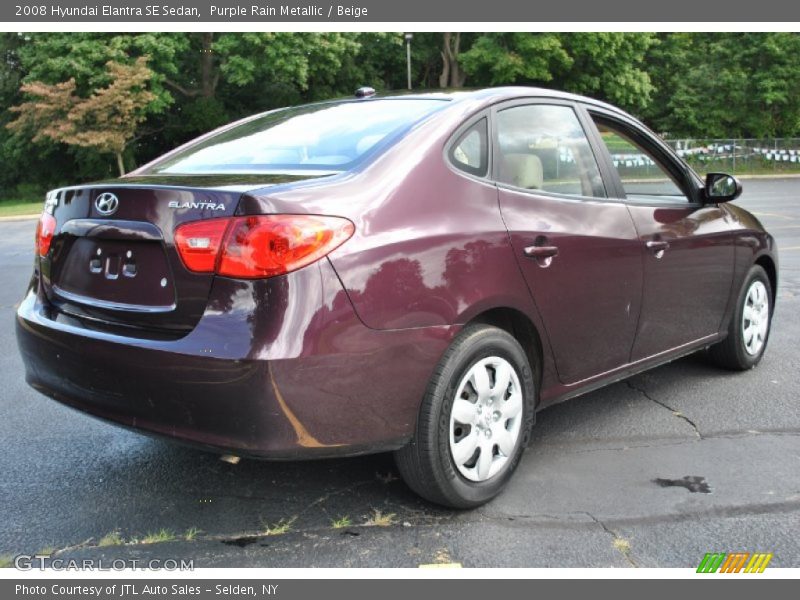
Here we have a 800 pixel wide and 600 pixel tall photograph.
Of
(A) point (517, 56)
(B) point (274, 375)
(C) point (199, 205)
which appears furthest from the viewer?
(A) point (517, 56)

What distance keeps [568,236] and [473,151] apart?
1.89ft

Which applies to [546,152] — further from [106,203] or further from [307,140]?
[106,203]

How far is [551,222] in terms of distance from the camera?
329cm

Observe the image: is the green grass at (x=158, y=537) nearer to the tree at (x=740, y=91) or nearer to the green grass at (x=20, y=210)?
the green grass at (x=20, y=210)

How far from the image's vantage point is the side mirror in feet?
14.3

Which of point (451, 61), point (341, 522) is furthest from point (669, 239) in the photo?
point (451, 61)

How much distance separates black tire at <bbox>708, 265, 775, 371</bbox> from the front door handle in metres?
1.03

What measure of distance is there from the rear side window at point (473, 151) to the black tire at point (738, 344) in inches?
90.3

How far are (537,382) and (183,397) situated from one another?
1.53 m

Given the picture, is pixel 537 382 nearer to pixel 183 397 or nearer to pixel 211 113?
pixel 183 397

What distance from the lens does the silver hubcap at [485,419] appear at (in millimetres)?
2920

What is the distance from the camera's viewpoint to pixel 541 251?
3.19 m

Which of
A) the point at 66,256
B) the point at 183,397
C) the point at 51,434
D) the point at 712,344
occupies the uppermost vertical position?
the point at 66,256

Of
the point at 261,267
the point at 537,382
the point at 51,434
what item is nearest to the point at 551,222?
the point at 537,382
